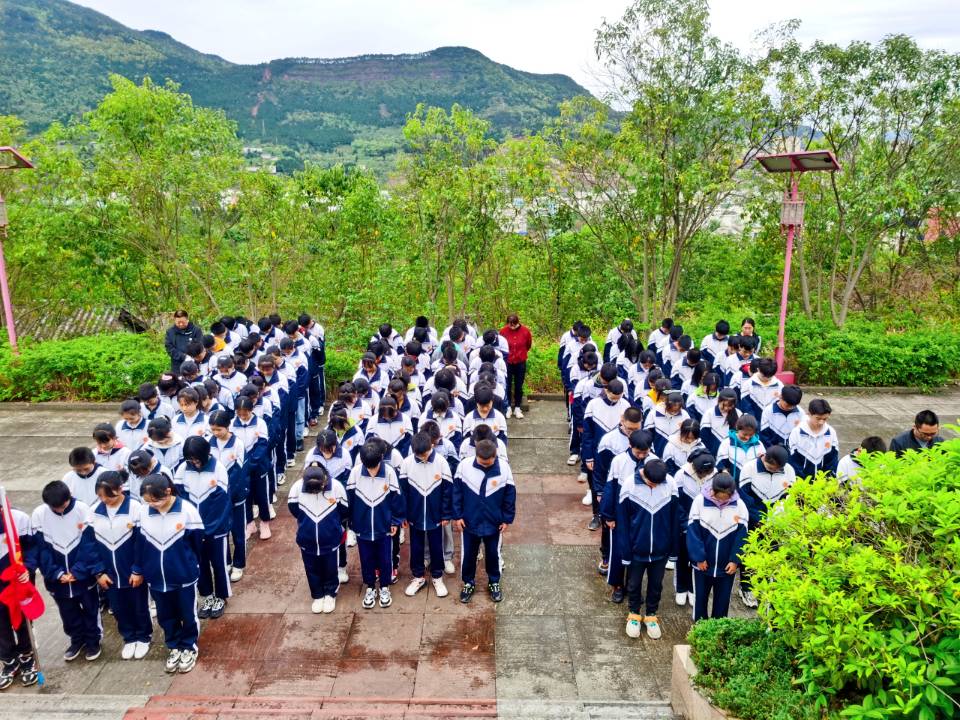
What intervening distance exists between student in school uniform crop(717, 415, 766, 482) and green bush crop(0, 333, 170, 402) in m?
8.83

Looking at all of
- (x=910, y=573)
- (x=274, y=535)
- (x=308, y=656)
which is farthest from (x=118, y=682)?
(x=910, y=573)

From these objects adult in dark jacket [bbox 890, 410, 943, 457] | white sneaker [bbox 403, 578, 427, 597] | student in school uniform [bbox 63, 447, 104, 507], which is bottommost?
white sneaker [bbox 403, 578, 427, 597]

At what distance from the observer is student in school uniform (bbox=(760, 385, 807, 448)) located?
697cm

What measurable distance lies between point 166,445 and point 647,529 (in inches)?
172

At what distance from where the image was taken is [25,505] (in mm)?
8297

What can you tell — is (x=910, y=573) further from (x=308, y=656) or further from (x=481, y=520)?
(x=308, y=656)

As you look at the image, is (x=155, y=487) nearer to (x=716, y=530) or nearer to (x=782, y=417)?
(x=716, y=530)

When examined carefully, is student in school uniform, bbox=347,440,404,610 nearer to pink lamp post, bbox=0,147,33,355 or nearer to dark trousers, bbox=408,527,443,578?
dark trousers, bbox=408,527,443,578

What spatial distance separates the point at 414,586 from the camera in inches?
255

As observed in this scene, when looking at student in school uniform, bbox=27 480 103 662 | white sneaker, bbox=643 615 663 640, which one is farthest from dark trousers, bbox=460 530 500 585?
student in school uniform, bbox=27 480 103 662

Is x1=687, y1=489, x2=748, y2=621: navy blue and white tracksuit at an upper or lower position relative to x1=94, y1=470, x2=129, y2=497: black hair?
lower

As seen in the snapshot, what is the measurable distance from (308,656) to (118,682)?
54.8 inches

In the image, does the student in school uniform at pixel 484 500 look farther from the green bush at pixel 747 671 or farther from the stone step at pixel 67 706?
the stone step at pixel 67 706

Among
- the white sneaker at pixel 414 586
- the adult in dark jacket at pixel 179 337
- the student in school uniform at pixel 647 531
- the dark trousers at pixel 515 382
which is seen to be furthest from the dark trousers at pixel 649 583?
the adult in dark jacket at pixel 179 337
